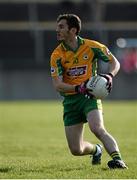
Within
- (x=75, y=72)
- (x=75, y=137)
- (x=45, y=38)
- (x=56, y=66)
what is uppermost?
(x=56, y=66)

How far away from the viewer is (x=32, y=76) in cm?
3250

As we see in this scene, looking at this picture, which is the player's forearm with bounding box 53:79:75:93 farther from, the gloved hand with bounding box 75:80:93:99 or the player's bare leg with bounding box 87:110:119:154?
the player's bare leg with bounding box 87:110:119:154

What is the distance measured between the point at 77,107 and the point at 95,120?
1.50 feet

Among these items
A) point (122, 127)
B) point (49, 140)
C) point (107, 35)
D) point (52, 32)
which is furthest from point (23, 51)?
point (49, 140)

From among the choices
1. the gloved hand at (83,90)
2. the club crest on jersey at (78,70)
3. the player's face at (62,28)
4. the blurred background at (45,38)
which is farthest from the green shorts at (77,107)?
the blurred background at (45,38)

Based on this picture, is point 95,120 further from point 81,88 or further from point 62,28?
point 62,28

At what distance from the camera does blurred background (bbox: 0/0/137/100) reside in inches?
1276

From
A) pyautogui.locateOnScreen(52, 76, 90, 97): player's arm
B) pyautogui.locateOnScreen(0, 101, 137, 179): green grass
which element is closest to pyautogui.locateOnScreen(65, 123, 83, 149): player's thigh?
pyautogui.locateOnScreen(0, 101, 137, 179): green grass

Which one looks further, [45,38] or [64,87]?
[45,38]

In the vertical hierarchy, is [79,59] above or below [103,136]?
above

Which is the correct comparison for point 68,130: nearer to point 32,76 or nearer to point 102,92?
point 102,92

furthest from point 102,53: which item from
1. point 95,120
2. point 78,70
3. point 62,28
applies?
point 95,120

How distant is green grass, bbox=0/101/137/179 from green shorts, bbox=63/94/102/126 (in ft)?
2.05

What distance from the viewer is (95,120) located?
31.0 ft
